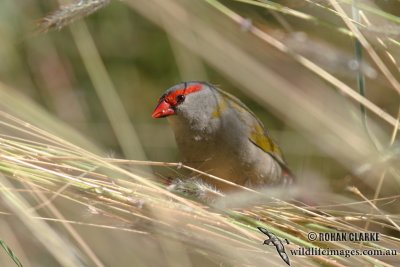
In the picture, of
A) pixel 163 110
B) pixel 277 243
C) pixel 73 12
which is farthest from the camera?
pixel 163 110

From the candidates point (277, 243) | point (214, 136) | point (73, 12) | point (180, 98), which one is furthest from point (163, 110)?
point (277, 243)

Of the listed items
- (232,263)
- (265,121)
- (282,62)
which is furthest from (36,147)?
(265,121)

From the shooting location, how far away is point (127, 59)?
14.8ft

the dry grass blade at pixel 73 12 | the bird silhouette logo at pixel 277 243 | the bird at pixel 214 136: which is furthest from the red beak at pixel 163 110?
the bird silhouette logo at pixel 277 243

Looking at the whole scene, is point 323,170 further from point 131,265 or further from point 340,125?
point 131,265

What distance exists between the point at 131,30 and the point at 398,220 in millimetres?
2700

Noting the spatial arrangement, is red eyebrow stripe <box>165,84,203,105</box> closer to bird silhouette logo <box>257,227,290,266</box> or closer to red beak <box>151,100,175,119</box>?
red beak <box>151,100,175,119</box>

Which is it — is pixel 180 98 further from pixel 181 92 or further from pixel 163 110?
pixel 163 110

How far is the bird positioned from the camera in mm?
3225

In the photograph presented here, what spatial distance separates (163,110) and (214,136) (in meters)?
0.30

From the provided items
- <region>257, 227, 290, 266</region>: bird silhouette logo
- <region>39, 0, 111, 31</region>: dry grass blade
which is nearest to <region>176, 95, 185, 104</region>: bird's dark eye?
<region>39, 0, 111, 31</region>: dry grass blade

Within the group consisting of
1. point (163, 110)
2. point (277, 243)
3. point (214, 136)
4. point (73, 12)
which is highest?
point (73, 12)

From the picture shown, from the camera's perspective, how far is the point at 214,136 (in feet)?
10.8

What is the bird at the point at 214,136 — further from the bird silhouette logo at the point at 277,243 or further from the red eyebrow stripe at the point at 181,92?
the bird silhouette logo at the point at 277,243
